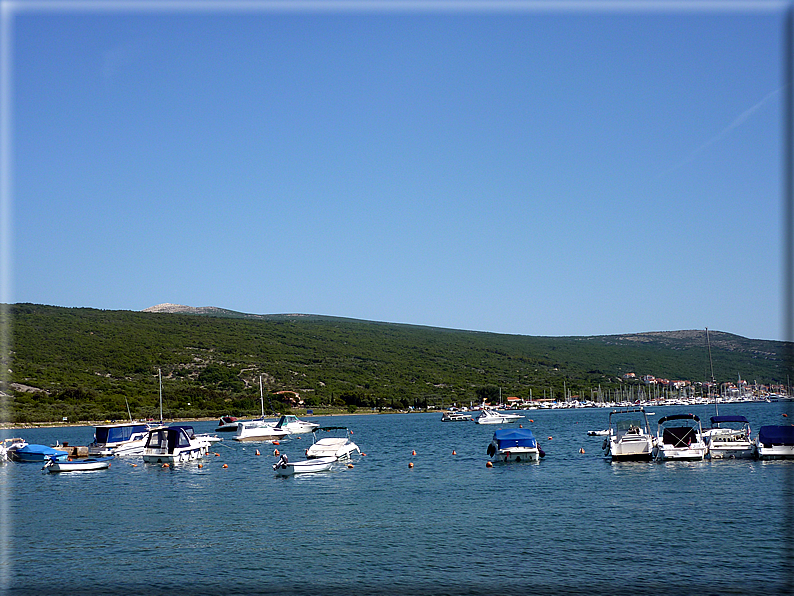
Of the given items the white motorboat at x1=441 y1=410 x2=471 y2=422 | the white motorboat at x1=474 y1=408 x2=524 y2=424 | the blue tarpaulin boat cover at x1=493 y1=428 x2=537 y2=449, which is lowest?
the white motorboat at x1=441 y1=410 x2=471 y2=422

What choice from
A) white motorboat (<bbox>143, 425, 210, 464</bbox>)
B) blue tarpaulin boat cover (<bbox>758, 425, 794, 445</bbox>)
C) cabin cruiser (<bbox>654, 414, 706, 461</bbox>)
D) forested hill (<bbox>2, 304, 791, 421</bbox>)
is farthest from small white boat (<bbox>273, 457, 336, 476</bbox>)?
forested hill (<bbox>2, 304, 791, 421</bbox>)

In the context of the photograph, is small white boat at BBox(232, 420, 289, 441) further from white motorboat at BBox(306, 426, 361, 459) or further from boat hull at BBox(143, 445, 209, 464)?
white motorboat at BBox(306, 426, 361, 459)

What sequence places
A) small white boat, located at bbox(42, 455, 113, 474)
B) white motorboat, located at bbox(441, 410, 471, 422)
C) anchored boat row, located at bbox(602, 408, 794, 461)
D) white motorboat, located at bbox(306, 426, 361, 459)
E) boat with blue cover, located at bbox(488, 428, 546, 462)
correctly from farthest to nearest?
white motorboat, located at bbox(441, 410, 471, 422) < white motorboat, located at bbox(306, 426, 361, 459) < boat with blue cover, located at bbox(488, 428, 546, 462) < small white boat, located at bbox(42, 455, 113, 474) < anchored boat row, located at bbox(602, 408, 794, 461)

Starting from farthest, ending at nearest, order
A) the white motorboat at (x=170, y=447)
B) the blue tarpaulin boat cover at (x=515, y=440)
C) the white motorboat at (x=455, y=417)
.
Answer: the white motorboat at (x=455, y=417)
the white motorboat at (x=170, y=447)
the blue tarpaulin boat cover at (x=515, y=440)

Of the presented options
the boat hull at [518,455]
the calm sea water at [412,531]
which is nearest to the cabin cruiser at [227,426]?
the calm sea water at [412,531]

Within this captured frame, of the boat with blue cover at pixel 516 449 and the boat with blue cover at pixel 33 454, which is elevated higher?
the boat with blue cover at pixel 516 449

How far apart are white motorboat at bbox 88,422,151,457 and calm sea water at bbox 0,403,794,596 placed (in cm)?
1070

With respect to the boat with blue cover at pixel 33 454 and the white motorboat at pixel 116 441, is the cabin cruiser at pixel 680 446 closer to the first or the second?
the white motorboat at pixel 116 441

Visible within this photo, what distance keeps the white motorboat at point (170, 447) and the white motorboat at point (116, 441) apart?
220 inches

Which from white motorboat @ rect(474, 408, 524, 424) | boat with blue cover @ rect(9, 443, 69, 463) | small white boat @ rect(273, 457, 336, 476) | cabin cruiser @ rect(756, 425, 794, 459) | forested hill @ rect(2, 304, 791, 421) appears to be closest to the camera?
cabin cruiser @ rect(756, 425, 794, 459)

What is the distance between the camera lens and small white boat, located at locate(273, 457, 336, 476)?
1965 inches

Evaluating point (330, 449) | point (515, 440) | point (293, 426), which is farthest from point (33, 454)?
point (293, 426)

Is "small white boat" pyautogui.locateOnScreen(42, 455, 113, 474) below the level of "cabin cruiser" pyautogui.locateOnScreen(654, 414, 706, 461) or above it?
below

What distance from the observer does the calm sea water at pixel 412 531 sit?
70.7ft
